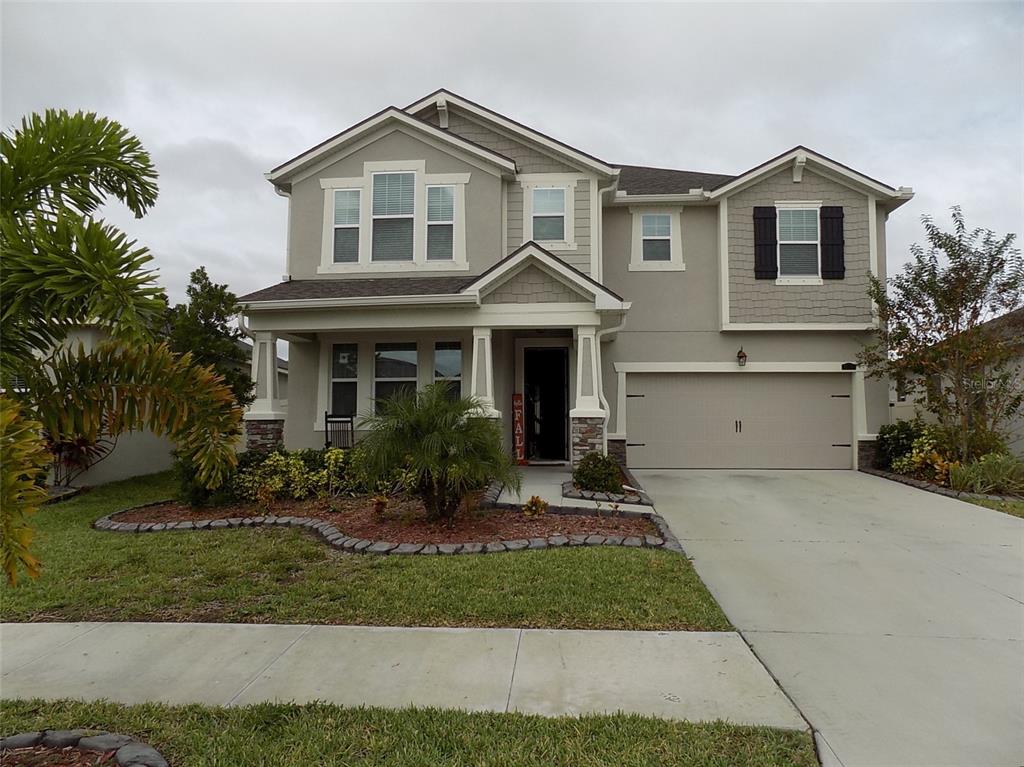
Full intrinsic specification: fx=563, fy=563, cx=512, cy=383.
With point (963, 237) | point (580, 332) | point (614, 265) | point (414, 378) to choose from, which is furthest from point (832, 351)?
point (414, 378)

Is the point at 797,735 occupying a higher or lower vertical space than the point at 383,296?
lower

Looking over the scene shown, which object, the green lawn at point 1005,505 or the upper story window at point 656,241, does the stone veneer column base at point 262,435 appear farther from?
the green lawn at point 1005,505

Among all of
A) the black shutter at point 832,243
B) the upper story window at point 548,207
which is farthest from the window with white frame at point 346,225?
the black shutter at point 832,243

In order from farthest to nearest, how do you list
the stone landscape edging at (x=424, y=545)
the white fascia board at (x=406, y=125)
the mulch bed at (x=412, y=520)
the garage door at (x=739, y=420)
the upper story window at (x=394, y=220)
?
the garage door at (x=739, y=420), the upper story window at (x=394, y=220), the white fascia board at (x=406, y=125), the mulch bed at (x=412, y=520), the stone landscape edging at (x=424, y=545)

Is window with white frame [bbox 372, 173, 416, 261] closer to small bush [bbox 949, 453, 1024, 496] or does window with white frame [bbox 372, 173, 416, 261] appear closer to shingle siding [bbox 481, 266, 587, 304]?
shingle siding [bbox 481, 266, 587, 304]

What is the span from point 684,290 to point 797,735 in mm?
10430

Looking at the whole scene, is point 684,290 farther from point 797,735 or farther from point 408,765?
point 408,765

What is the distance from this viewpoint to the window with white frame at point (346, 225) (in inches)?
437

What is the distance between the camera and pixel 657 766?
8.25ft

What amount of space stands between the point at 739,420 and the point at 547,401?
4159mm

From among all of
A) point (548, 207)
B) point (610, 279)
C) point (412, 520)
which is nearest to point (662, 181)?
point (610, 279)

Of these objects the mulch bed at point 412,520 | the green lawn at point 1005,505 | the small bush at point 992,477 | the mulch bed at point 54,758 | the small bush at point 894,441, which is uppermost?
the small bush at point 894,441

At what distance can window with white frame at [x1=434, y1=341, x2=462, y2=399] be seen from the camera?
11250 millimetres

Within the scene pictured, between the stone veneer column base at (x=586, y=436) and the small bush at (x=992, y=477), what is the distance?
591 centimetres
